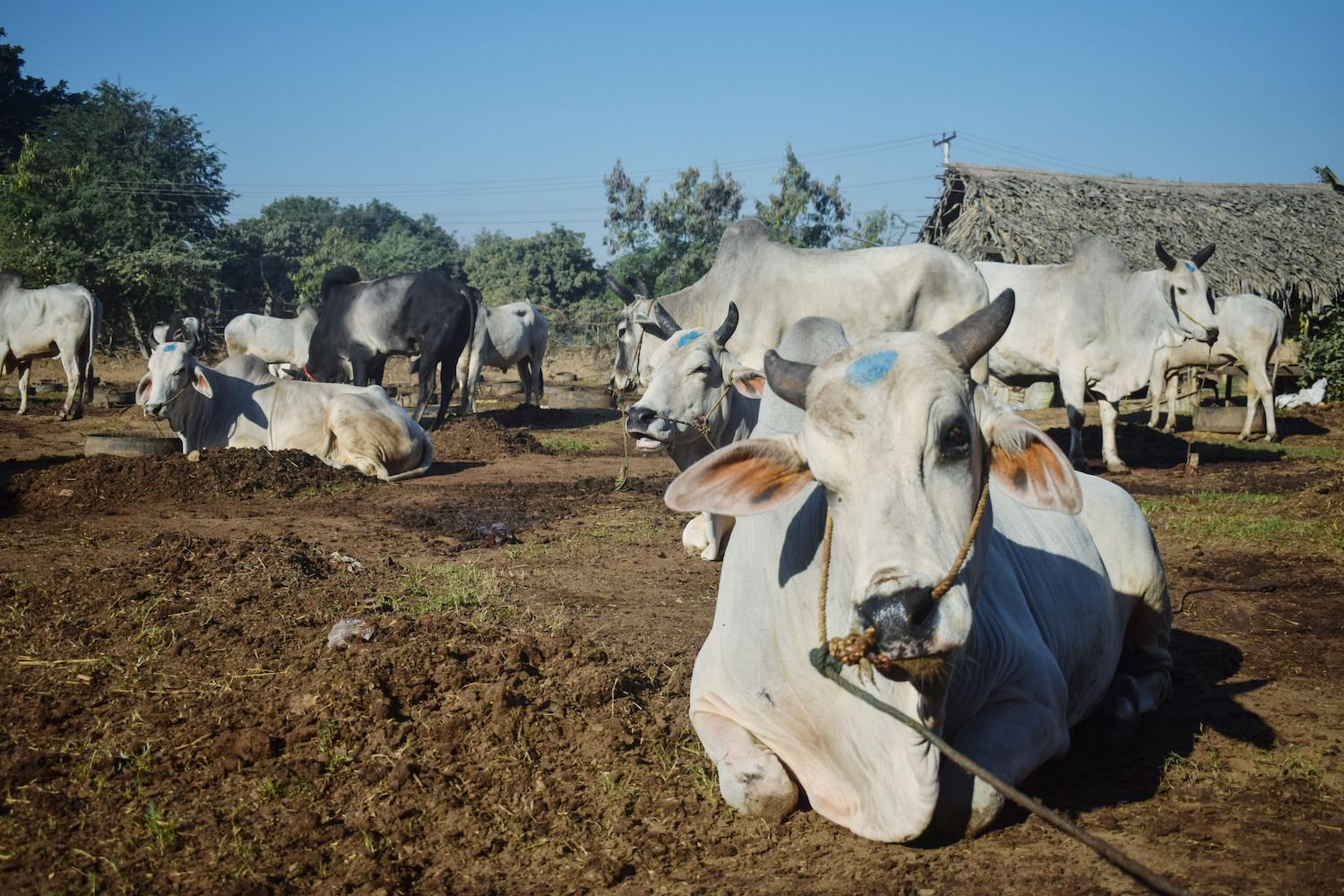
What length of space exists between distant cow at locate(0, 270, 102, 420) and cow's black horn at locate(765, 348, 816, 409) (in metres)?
14.2

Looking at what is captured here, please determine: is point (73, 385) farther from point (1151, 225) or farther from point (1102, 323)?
point (1151, 225)

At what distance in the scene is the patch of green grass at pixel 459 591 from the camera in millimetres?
4387

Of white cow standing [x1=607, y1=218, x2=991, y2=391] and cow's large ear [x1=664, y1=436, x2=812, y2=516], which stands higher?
white cow standing [x1=607, y1=218, x2=991, y2=391]

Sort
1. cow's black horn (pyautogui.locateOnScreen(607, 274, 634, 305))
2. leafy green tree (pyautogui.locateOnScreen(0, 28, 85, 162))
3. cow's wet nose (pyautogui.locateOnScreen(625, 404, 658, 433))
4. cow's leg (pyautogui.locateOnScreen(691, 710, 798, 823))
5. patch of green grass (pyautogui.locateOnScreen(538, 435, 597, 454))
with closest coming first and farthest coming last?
1. cow's leg (pyautogui.locateOnScreen(691, 710, 798, 823))
2. cow's wet nose (pyautogui.locateOnScreen(625, 404, 658, 433))
3. cow's black horn (pyautogui.locateOnScreen(607, 274, 634, 305))
4. patch of green grass (pyautogui.locateOnScreen(538, 435, 597, 454))
5. leafy green tree (pyautogui.locateOnScreen(0, 28, 85, 162))

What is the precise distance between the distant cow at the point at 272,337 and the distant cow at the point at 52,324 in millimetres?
3597

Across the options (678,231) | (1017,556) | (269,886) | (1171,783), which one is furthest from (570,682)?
(678,231)

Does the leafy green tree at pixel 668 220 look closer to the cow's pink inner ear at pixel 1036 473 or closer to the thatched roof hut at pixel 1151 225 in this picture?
the thatched roof hut at pixel 1151 225

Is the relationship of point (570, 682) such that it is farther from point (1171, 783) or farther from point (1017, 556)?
point (1171, 783)

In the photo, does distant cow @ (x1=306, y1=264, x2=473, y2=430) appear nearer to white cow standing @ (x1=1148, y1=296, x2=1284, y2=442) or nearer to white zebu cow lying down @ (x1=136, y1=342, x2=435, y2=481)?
white zebu cow lying down @ (x1=136, y1=342, x2=435, y2=481)

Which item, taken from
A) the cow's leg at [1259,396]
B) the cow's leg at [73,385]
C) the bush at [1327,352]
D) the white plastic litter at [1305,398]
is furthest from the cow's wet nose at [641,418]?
the bush at [1327,352]

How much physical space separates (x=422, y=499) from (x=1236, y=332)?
37.4 ft

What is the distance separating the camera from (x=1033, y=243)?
639 inches

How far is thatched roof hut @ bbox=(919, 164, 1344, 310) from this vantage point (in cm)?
1673

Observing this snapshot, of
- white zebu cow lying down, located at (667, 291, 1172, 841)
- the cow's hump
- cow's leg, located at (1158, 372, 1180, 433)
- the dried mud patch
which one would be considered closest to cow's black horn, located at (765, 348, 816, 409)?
white zebu cow lying down, located at (667, 291, 1172, 841)
